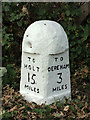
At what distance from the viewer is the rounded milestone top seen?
13.3 ft

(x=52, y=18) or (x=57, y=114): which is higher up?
(x=52, y=18)

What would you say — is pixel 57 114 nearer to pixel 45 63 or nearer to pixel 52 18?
pixel 45 63

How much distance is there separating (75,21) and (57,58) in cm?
232

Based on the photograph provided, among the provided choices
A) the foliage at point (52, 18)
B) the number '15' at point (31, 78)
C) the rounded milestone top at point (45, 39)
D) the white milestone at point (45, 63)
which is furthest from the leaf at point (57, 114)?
the foliage at point (52, 18)

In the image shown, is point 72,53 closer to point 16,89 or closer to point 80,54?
point 80,54

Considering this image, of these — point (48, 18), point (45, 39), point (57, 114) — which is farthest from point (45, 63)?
point (48, 18)

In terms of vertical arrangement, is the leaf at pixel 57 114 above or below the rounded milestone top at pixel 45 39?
below

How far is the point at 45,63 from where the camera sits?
413 centimetres

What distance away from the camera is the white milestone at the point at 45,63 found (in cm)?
409

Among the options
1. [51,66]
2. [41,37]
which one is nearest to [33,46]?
[41,37]

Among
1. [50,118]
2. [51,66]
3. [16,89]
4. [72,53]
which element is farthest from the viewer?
[72,53]

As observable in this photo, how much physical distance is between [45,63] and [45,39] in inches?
16.7

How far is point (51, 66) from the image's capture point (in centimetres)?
419

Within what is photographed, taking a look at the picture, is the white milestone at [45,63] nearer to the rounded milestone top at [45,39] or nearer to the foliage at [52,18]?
the rounded milestone top at [45,39]
